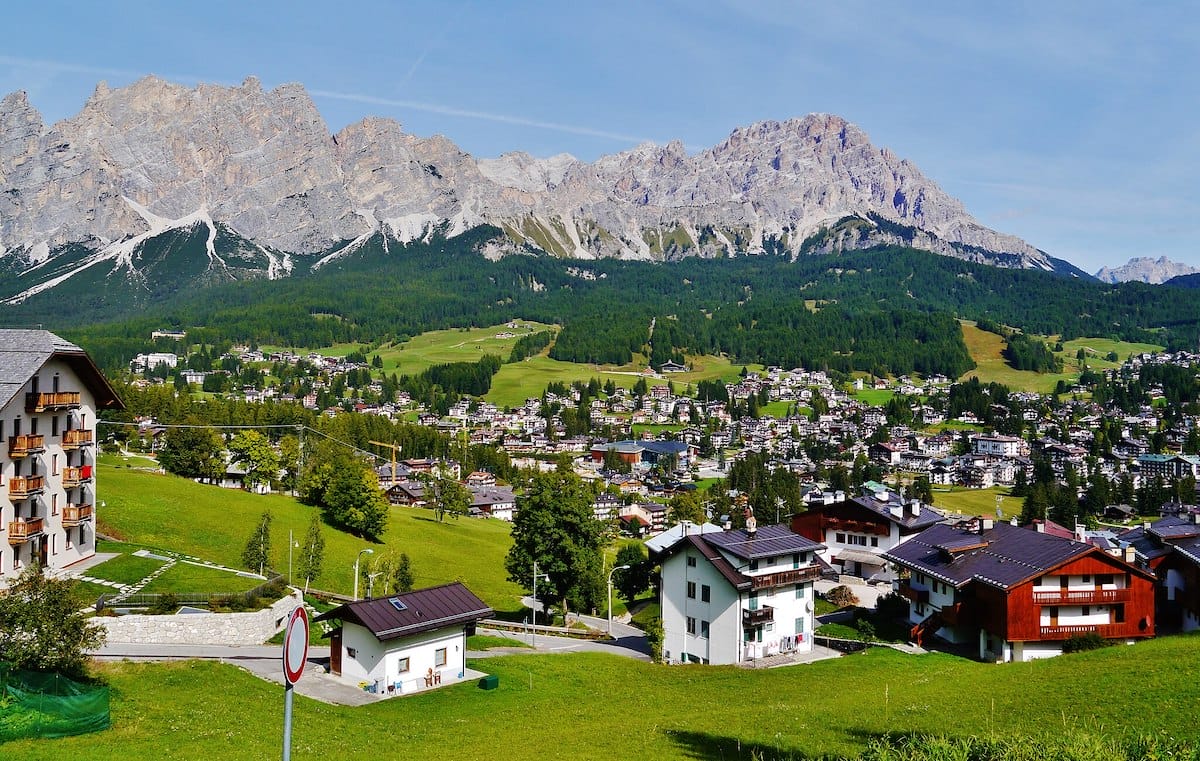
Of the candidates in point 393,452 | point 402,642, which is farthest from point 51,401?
point 393,452

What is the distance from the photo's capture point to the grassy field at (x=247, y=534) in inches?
2440

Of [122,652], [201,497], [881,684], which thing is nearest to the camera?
[122,652]

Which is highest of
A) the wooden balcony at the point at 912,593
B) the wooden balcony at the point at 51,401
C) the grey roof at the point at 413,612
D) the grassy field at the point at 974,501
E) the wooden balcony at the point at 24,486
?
the wooden balcony at the point at 51,401

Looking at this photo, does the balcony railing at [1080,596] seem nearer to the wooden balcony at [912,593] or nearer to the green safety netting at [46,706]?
the wooden balcony at [912,593]

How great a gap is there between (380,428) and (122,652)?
143353mm

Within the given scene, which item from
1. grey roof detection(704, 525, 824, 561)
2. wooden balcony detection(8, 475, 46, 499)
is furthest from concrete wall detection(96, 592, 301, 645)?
grey roof detection(704, 525, 824, 561)

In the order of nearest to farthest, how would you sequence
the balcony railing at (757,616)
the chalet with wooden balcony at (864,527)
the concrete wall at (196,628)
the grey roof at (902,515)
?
1. the concrete wall at (196,628)
2. the balcony railing at (757,616)
3. the grey roof at (902,515)
4. the chalet with wooden balcony at (864,527)

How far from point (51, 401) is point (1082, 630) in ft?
182

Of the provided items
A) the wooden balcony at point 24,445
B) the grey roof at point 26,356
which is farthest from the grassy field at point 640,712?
the grey roof at point 26,356

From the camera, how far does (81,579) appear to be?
44312 mm

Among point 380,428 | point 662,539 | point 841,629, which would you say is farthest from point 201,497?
point 380,428

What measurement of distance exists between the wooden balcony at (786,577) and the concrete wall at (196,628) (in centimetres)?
2567

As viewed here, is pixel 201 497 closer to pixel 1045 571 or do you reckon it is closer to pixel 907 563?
pixel 907 563

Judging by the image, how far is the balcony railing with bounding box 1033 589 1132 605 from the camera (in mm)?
51062
